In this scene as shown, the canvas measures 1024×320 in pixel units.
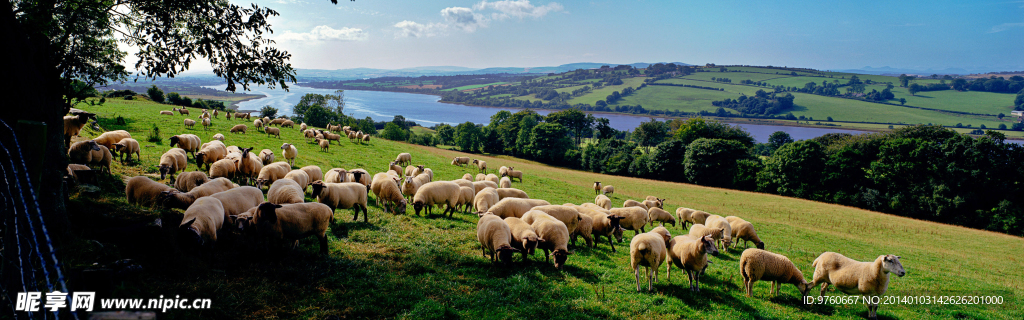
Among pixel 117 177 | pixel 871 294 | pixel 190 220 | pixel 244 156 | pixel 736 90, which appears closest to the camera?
pixel 190 220

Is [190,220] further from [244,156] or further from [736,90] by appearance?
[736,90]

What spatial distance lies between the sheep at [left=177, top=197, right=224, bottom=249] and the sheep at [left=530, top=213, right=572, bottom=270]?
7087mm

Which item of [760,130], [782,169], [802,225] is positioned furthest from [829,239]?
[760,130]

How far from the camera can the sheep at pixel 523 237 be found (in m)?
9.60

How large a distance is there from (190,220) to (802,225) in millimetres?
35080

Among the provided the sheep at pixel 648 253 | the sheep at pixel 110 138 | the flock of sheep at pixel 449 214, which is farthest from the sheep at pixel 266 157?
the sheep at pixel 648 253

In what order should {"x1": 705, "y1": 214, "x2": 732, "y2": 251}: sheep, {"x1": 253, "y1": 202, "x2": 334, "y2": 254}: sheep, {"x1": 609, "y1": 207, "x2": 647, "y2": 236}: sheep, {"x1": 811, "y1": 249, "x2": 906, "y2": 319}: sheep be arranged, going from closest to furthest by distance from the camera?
{"x1": 811, "y1": 249, "x2": 906, "y2": 319}: sheep
{"x1": 253, "y1": 202, "x2": 334, "y2": 254}: sheep
{"x1": 705, "y1": 214, "x2": 732, "y2": 251}: sheep
{"x1": 609, "y1": 207, "x2": 647, "y2": 236}: sheep

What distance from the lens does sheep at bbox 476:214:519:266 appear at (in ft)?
30.5

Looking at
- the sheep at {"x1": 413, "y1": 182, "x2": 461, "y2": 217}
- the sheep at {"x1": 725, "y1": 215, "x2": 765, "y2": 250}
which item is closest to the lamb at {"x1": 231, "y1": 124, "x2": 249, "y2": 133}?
the sheep at {"x1": 413, "y1": 182, "x2": 461, "y2": 217}

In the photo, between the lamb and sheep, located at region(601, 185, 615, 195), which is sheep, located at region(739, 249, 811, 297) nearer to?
sheep, located at region(601, 185, 615, 195)

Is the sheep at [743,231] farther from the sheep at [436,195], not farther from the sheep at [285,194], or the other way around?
the sheep at [285,194]

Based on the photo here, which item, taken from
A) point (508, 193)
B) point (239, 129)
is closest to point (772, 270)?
point (508, 193)

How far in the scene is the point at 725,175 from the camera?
54094mm

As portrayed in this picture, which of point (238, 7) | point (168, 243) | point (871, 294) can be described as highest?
point (238, 7)
